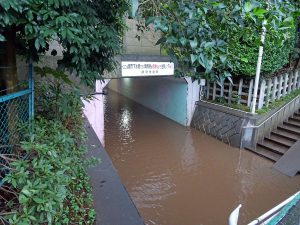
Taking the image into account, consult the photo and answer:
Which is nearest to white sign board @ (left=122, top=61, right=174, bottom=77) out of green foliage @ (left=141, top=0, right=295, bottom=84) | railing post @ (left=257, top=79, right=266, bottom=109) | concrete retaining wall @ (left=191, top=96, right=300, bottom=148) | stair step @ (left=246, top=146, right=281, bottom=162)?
concrete retaining wall @ (left=191, top=96, right=300, bottom=148)

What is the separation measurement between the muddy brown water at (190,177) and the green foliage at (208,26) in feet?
10.6

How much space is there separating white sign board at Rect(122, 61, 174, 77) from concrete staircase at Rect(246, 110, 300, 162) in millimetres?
3542

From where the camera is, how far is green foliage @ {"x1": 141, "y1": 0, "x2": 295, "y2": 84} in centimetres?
156

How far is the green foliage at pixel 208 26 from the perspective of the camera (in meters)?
1.56

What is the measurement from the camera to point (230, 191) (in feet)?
16.5

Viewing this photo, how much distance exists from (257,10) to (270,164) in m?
5.52

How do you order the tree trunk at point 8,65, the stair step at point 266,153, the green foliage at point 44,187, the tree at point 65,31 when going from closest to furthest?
the green foliage at point 44,187 < the tree at point 65,31 < the tree trunk at point 8,65 < the stair step at point 266,153

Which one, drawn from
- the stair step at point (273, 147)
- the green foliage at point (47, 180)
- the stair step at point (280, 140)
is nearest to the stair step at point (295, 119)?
the stair step at point (280, 140)

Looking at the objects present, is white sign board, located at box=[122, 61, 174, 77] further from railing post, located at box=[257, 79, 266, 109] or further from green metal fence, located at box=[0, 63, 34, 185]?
green metal fence, located at box=[0, 63, 34, 185]

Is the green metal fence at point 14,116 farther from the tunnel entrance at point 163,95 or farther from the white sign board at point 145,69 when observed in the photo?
the tunnel entrance at point 163,95

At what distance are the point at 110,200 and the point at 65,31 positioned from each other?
1.87m

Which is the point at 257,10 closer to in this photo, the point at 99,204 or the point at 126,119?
the point at 99,204

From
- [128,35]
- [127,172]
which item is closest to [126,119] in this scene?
[128,35]

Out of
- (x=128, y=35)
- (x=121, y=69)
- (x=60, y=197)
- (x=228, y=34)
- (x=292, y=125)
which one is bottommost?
(x=292, y=125)
